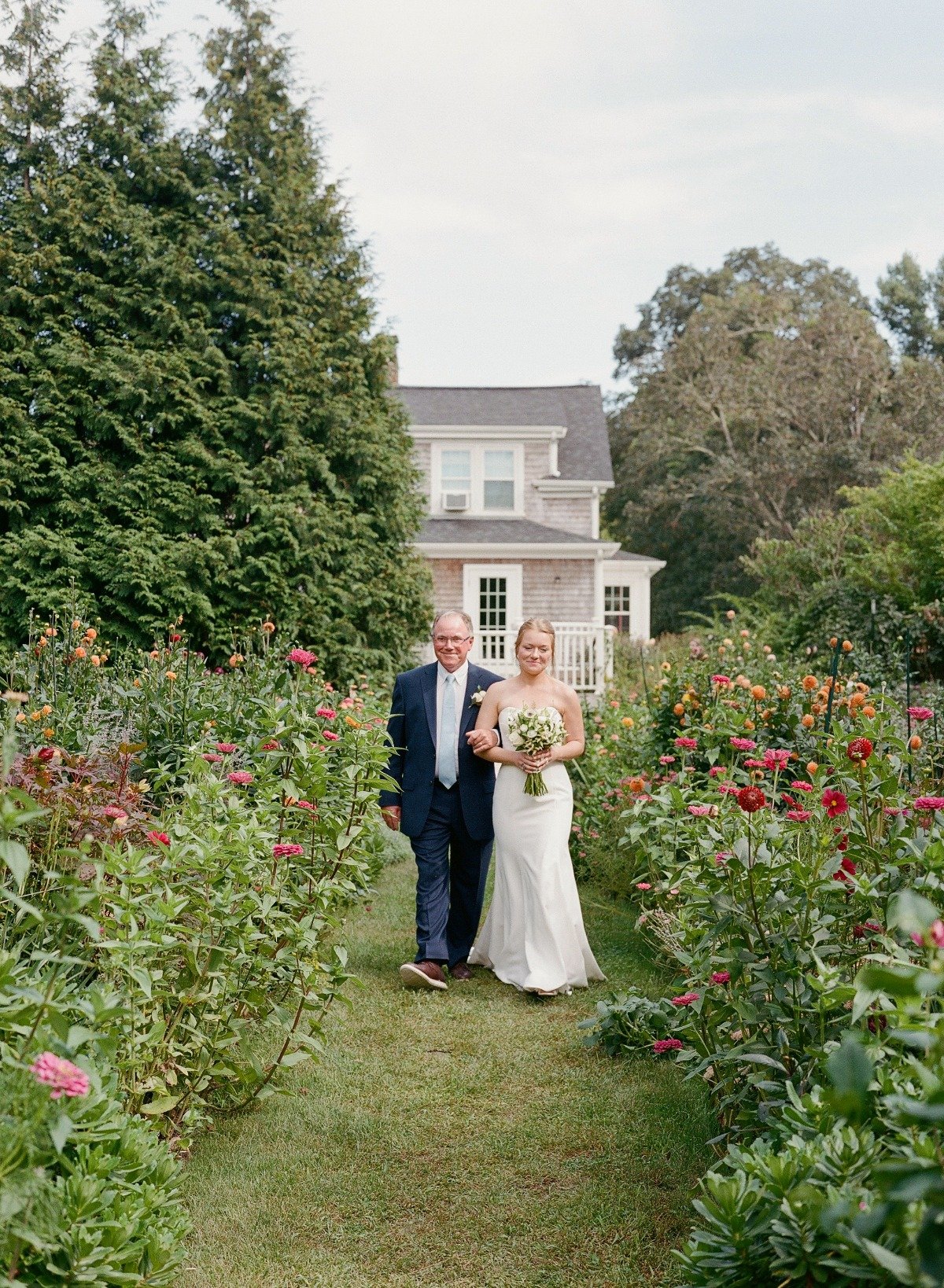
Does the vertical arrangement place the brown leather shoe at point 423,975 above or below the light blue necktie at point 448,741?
below

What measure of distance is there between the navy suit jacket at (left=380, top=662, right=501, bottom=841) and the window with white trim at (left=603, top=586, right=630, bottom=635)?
21067 millimetres

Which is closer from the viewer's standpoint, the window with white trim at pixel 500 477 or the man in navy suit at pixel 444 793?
the man in navy suit at pixel 444 793

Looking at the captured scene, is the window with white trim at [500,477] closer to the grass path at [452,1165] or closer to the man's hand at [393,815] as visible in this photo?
the man's hand at [393,815]

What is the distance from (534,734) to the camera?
5.76m

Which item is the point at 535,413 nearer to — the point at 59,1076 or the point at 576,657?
the point at 576,657

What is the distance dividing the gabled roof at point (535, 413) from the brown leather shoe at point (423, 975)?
18.6 metres

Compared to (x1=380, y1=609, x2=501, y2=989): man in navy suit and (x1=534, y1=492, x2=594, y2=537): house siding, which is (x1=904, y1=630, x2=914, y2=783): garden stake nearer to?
(x1=380, y1=609, x2=501, y2=989): man in navy suit

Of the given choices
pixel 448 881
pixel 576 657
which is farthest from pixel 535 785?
pixel 576 657

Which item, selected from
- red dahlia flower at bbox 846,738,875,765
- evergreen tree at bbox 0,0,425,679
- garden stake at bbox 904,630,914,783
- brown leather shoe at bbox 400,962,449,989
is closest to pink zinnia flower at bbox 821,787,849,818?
red dahlia flower at bbox 846,738,875,765

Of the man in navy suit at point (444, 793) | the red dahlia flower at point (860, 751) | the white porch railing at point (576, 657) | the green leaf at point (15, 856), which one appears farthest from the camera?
the white porch railing at point (576, 657)

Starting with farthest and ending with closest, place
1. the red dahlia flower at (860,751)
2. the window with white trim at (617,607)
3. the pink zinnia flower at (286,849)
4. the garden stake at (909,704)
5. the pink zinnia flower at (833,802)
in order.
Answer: the window with white trim at (617,607) < the garden stake at (909,704) < the pink zinnia flower at (286,849) < the red dahlia flower at (860,751) < the pink zinnia flower at (833,802)

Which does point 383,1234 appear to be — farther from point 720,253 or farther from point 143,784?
point 720,253

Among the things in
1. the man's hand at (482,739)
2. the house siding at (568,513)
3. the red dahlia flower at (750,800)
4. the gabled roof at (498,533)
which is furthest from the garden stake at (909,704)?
the house siding at (568,513)

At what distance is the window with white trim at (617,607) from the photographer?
89.2 feet
